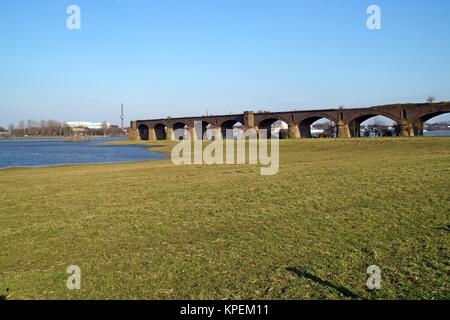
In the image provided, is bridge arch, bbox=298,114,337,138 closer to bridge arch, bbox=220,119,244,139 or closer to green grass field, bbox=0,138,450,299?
bridge arch, bbox=220,119,244,139

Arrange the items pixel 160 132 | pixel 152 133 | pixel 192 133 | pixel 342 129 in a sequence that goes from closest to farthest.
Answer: pixel 342 129 → pixel 192 133 → pixel 152 133 → pixel 160 132

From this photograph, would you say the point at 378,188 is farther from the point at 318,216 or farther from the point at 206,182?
the point at 206,182

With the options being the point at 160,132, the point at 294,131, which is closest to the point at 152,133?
the point at 160,132

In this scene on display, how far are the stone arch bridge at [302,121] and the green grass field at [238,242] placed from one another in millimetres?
65469

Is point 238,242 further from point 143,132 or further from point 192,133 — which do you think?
point 143,132

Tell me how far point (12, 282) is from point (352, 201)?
8.72 meters

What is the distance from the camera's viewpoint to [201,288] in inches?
230

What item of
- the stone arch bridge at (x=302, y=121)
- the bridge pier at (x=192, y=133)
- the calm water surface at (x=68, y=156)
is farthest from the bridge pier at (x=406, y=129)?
the bridge pier at (x=192, y=133)

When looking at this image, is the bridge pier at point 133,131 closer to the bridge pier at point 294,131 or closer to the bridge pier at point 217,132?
the bridge pier at point 217,132

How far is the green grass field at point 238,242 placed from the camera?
5.85 metres

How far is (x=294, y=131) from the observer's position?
321 ft

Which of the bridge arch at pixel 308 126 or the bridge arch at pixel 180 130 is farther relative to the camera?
the bridge arch at pixel 180 130

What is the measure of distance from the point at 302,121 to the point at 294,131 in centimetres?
301
